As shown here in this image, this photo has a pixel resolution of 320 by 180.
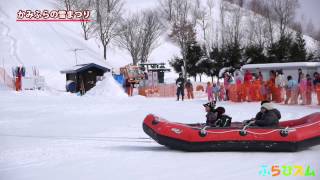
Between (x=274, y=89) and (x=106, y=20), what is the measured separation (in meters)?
35.4

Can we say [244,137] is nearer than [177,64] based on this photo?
Yes

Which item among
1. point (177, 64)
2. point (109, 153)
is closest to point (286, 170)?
point (109, 153)

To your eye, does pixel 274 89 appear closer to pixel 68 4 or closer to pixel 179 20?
pixel 179 20

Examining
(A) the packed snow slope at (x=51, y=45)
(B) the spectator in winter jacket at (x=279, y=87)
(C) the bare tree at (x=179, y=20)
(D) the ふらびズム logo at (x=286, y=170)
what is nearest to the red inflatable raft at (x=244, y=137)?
(D) the ふらびズム logo at (x=286, y=170)

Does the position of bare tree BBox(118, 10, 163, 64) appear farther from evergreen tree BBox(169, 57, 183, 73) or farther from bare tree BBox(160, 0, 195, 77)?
evergreen tree BBox(169, 57, 183, 73)

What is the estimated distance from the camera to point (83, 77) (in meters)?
33.8

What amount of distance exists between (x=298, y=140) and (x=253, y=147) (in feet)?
2.89

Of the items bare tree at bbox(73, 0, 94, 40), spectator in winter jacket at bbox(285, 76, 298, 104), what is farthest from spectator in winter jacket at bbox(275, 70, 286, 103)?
bare tree at bbox(73, 0, 94, 40)

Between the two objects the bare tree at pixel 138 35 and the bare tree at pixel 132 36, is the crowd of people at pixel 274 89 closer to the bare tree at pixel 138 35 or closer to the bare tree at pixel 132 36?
the bare tree at pixel 132 36

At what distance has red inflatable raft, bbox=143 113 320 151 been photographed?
895cm

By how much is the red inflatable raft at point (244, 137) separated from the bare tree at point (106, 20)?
139ft

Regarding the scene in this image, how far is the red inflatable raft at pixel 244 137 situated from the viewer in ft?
29.3

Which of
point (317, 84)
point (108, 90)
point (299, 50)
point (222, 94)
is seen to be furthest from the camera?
point (299, 50)

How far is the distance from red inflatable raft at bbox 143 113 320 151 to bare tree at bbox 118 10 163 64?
41.5 meters
